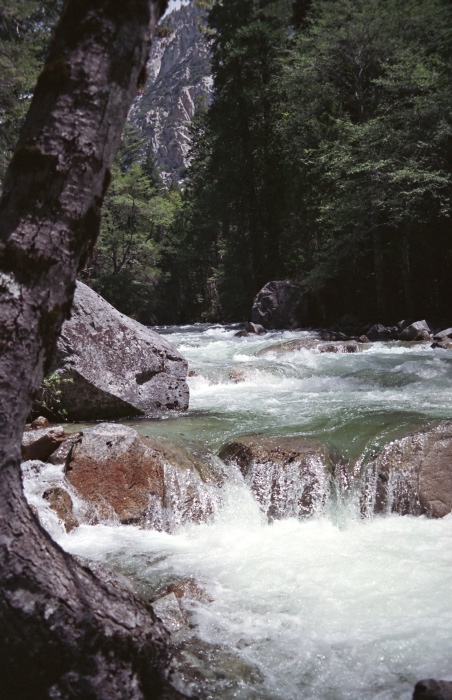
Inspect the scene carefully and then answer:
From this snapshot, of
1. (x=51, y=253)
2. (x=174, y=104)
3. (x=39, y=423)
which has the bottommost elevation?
(x=39, y=423)

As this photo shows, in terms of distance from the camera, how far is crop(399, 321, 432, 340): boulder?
49.6 feet

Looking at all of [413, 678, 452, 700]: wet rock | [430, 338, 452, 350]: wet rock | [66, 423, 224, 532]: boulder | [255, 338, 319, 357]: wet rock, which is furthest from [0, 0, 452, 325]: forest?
[413, 678, 452, 700]: wet rock

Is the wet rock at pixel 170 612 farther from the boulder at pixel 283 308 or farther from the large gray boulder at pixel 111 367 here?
the boulder at pixel 283 308

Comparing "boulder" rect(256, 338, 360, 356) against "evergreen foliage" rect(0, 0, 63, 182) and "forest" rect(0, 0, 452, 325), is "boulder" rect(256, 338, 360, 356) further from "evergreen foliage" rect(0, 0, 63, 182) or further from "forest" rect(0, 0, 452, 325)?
"evergreen foliage" rect(0, 0, 63, 182)

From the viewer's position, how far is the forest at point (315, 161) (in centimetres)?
1731

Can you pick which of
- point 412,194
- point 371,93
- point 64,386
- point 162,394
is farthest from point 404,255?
point 64,386

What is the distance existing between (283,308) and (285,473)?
17550 millimetres

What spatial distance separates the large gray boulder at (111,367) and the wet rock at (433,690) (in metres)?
5.98

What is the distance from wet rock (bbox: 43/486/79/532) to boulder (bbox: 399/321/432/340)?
12516 mm

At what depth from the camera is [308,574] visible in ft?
13.1

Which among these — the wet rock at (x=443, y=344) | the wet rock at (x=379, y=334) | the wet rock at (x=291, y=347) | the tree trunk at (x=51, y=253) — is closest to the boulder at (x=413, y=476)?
the tree trunk at (x=51, y=253)

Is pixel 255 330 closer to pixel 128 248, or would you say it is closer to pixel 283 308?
pixel 283 308

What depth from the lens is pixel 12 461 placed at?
1.76 metres

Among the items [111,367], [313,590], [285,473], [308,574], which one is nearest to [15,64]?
[111,367]
